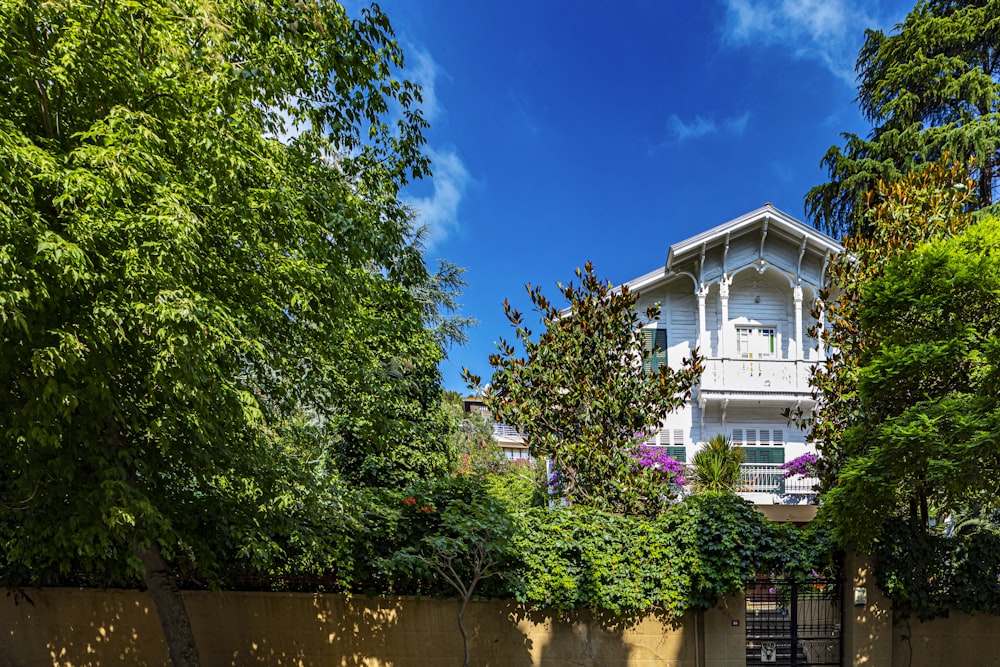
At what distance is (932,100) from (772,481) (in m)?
11.6

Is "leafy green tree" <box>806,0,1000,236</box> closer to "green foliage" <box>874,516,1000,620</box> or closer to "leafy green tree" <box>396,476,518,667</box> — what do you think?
"green foliage" <box>874,516,1000,620</box>

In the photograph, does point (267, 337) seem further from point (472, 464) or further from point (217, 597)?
point (472, 464)

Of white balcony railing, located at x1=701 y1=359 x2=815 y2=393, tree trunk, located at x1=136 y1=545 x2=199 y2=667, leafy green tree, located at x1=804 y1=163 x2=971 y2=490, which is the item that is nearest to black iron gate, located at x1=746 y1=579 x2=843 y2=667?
leafy green tree, located at x1=804 y1=163 x2=971 y2=490

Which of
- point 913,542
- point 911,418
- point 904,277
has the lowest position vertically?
point 913,542

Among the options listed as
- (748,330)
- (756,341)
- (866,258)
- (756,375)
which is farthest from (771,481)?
(866,258)

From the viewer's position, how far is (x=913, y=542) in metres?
8.41

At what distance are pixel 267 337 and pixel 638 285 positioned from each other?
1339 cm

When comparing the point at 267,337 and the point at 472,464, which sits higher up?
the point at 267,337

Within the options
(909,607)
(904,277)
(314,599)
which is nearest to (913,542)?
(909,607)

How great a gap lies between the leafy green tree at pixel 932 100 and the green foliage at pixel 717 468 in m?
7.17

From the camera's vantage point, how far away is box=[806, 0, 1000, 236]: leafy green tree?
14.4 m

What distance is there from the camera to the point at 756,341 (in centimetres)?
1812

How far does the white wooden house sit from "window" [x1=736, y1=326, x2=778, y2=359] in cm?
3

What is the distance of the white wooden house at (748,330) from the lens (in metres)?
16.9
